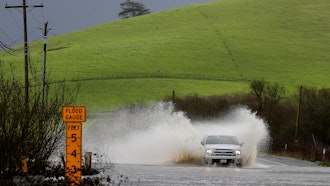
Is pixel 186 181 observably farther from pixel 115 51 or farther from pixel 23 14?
pixel 115 51

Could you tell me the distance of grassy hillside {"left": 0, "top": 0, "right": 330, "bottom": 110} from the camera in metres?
96.2

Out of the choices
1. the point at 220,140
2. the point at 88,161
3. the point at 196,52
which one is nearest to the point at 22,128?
the point at 88,161

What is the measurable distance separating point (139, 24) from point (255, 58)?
105ft

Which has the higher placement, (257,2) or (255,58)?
(257,2)

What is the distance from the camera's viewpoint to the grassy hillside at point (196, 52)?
316ft

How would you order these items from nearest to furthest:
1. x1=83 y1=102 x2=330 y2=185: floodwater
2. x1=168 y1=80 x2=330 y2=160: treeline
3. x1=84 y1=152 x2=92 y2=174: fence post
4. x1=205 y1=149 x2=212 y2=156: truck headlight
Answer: x1=84 y1=152 x2=92 y2=174: fence post < x1=83 y1=102 x2=330 y2=185: floodwater < x1=205 y1=149 x2=212 y2=156: truck headlight < x1=168 y1=80 x2=330 y2=160: treeline

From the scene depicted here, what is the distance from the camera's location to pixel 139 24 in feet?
453

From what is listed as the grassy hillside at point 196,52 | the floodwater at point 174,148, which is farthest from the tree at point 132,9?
the floodwater at point 174,148

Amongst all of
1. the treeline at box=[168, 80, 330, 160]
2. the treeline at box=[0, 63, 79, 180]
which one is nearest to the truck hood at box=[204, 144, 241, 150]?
the treeline at box=[0, 63, 79, 180]

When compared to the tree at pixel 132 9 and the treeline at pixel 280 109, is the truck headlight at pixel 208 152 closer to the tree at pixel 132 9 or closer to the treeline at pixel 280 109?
the treeline at pixel 280 109

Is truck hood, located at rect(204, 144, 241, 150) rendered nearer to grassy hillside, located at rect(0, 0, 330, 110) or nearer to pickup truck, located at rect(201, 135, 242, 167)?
pickup truck, located at rect(201, 135, 242, 167)

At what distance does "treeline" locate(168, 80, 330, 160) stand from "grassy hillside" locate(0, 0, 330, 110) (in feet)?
9.38

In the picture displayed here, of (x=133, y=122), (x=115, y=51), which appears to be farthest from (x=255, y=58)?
(x=133, y=122)

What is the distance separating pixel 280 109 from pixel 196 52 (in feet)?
84.0
